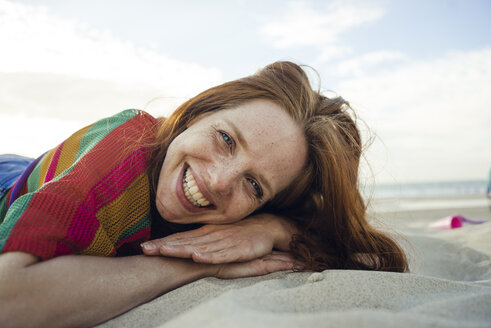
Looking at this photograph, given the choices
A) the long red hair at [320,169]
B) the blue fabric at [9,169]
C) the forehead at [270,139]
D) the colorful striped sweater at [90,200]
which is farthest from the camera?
the blue fabric at [9,169]

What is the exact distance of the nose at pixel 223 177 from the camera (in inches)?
76.9

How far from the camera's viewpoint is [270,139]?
2107mm

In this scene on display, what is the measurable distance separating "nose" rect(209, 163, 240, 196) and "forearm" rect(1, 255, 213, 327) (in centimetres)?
47

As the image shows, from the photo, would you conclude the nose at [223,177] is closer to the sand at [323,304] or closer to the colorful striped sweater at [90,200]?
the colorful striped sweater at [90,200]

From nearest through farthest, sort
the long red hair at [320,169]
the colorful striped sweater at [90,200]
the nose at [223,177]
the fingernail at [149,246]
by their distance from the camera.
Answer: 1. the colorful striped sweater at [90,200]
2. the fingernail at [149,246]
3. the nose at [223,177]
4. the long red hair at [320,169]

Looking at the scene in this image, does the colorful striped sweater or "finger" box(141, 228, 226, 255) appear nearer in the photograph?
the colorful striped sweater

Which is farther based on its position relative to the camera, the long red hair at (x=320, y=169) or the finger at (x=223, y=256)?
the long red hair at (x=320, y=169)

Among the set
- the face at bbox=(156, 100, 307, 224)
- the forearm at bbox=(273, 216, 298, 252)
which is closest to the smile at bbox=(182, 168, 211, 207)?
the face at bbox=(156, 100, 307, 224)

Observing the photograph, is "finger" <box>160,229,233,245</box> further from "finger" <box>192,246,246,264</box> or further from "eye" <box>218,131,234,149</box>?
"eye" <box>218,131,234,149</box>

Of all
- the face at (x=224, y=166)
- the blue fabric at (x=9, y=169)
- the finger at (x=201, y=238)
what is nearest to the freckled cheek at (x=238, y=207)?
the face at (x=224, y=166)

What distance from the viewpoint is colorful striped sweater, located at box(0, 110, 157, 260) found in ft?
4.63

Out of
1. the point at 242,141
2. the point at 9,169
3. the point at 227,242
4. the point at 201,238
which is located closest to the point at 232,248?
the point at 227,242

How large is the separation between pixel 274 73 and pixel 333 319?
194 centimetres

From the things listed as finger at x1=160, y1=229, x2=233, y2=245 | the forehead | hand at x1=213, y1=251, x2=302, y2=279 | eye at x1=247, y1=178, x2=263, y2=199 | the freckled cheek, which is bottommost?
hand at x1=213, y1=251, x2=302, y2=279
